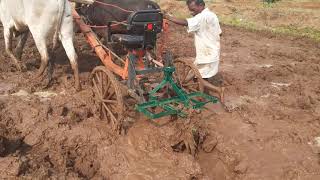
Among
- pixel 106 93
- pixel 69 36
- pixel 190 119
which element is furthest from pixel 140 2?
pixel 190 119

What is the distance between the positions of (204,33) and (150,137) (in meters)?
1.74

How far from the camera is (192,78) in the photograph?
5992mm

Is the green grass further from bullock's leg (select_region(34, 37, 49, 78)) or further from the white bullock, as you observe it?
bullock's leg (select_region(34, 37, 49, 78))

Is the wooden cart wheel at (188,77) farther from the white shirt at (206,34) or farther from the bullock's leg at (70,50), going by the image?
the bullock's leg at (70,50)

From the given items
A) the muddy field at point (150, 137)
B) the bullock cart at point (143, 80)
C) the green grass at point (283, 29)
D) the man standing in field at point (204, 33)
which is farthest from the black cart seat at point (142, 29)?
the green grass at point (283, 29)

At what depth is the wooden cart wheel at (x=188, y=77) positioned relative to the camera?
582 centimetres

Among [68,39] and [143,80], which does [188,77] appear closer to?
[143,80]

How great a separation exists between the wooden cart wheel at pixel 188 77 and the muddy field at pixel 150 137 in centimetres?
47

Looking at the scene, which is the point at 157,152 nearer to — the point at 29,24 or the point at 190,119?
the point at 190,119

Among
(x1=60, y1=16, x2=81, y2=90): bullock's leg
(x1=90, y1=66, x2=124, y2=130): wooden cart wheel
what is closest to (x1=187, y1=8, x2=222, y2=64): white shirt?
(x1=90, y1=66, x2=124, y2=130): wooden cart wheel

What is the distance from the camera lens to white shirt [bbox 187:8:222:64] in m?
5.78

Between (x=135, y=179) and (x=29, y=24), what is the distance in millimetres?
3103

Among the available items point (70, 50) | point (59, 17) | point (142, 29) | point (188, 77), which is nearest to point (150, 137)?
point (188, 77)

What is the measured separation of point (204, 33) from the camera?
5941 mm
